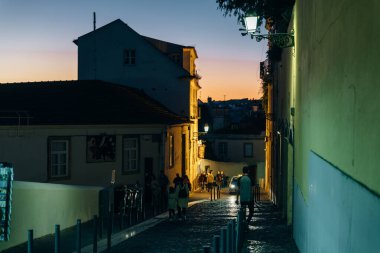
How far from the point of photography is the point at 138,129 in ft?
87.3

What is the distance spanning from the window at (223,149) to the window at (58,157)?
122 feet

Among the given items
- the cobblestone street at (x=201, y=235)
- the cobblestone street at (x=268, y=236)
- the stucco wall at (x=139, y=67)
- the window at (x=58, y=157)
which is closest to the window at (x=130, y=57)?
the stucco wall at (x=139, y=67)

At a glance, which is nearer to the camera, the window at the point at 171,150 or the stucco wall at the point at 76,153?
the stucco wall at the point at 76,153

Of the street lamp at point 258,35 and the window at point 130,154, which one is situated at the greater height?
the street lamp at point 258,35

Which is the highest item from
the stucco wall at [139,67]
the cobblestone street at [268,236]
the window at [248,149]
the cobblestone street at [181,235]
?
the stucco wall at [139,67]

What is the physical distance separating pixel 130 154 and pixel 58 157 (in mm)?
4347

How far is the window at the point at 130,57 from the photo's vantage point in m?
37.0

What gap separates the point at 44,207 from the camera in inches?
569

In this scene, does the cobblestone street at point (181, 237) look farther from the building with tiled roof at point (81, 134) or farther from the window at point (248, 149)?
the window at point (248, 149)

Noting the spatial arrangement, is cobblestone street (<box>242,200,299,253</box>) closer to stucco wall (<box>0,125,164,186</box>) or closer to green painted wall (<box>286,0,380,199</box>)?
green painted wall (<box>286,0,380,199</box>)

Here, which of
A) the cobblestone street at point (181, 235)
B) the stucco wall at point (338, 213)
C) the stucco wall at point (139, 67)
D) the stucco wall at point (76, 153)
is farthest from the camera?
the stucco wall at point (139, 67)

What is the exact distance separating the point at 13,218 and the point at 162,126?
15.5 meters

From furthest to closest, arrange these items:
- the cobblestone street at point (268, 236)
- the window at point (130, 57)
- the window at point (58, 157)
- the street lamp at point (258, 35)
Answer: the window at point (130, 57)
the window at point (58, 157)
the street lamp at point (258, 35)
the cobblestone street at point (268, 236)

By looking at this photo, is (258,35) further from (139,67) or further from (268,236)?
(139,67)
